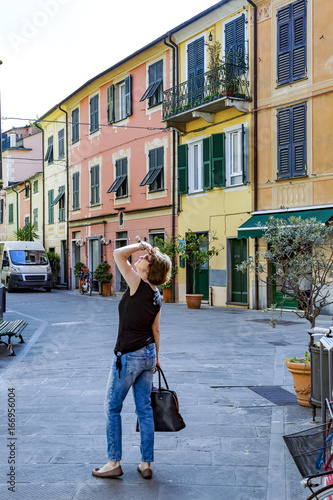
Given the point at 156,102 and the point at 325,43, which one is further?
the point at 156,102

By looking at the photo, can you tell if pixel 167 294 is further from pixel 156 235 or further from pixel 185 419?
pixel 185 419

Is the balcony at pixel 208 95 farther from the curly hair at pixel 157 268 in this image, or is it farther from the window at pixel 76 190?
the curly hair at pixel 157 268

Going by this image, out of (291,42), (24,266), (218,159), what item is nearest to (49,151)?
(24,266)

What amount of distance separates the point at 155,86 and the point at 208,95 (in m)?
4.45

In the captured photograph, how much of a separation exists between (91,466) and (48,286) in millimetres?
25810

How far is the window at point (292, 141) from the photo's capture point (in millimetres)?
16609

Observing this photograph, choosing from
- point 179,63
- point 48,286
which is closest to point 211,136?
point 179,63

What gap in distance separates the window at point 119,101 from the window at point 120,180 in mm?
1963

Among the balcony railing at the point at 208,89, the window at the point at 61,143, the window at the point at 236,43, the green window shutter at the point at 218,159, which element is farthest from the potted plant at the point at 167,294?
the window at the point at 61,143

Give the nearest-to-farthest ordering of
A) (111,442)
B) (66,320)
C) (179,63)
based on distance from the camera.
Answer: (111,442) < (66,320) < (179,63)

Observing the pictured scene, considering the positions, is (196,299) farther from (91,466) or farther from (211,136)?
(91,466)

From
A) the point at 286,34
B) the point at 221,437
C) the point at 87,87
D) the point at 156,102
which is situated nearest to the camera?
the point at 221,437

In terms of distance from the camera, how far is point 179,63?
2189 cm

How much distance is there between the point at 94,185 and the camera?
2920cm
